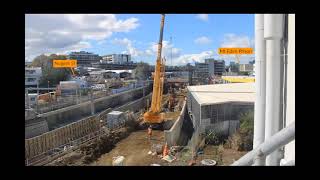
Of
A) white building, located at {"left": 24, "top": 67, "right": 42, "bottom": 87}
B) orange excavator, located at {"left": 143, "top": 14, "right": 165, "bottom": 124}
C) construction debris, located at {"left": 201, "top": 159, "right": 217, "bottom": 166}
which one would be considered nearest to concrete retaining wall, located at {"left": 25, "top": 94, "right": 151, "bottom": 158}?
orange excavator, located at {"left": 143, "top": 14, "right": 165, "bottom": 124}

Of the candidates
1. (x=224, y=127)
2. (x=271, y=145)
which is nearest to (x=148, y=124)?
(x=224, y=127)

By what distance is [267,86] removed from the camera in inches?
99.9

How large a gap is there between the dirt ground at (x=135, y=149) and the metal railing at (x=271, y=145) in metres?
5.12

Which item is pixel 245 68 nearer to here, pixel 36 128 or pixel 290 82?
pixel 290 82

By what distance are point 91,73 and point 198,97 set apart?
5.06 meters

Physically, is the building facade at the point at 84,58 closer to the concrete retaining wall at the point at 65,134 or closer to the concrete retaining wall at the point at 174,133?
the concrete retaining wall at the point at 65,134

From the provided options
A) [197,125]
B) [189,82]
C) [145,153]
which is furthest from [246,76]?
[145,153]

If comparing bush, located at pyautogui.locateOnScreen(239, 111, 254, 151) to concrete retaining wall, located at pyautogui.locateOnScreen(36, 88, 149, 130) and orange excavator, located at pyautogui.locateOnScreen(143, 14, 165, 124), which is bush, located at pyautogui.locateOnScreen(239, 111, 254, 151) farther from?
concrete retaining wall, located at pyautogui.locateOnScreen(36, 88, 149, 130)

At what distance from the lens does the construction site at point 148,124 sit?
6230 mm

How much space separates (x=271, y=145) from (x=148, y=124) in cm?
679

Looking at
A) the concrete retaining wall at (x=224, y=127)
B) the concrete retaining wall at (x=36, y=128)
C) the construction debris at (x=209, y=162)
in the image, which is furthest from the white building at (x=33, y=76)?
→ the construction debris at (x=209, y=162)

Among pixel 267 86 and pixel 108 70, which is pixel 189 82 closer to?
pixel 108 70

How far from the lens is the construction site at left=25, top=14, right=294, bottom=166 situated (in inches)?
245

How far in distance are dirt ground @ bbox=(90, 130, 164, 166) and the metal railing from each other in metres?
5.12
